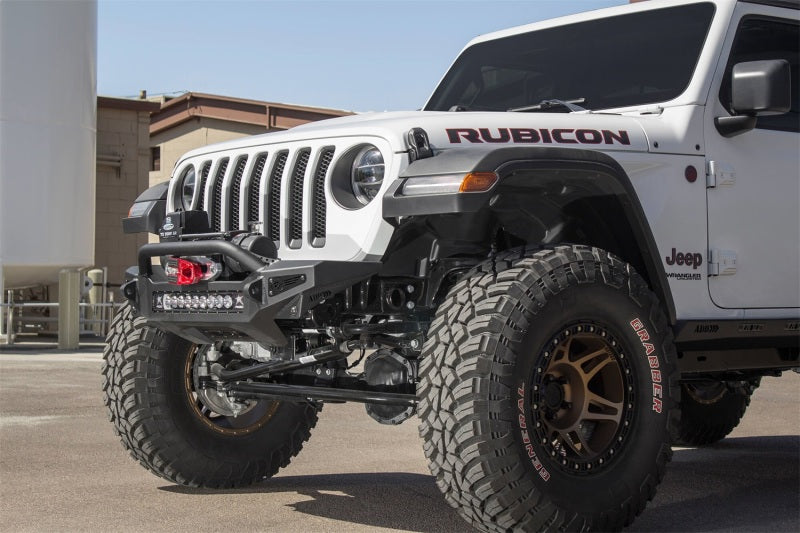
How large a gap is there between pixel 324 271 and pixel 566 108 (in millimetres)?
1805

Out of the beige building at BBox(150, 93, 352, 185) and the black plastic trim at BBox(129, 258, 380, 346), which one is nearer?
the black plastic trim at BBox(129, 258, 380, 346)

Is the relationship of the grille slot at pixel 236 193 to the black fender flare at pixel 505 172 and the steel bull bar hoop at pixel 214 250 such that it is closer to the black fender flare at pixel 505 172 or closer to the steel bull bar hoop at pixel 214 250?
the steel bull bar hoop at pixel 214 250

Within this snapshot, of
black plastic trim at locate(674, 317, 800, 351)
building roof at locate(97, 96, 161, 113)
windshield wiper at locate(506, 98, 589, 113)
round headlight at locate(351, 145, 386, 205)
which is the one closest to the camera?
round headlight at locate(351, 145, 386, 205)

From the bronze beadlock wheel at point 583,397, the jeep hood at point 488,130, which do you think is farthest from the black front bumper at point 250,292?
the bronze beadlock wheel at point 583,397

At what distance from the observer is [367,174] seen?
4.91 m

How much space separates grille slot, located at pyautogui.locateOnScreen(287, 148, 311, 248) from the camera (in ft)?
16.5

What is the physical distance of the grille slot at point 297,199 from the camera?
198 inches

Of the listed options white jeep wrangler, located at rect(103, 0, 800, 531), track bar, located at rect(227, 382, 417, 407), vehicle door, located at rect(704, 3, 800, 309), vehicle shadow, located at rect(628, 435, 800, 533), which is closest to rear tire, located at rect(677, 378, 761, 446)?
vehicle shadow, located at rect(628, 435, 800, 533)

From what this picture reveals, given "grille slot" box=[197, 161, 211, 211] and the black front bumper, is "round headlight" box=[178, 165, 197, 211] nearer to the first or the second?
"grille slot" box=[197, 161, 211, 211]

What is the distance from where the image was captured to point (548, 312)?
14.9 feet

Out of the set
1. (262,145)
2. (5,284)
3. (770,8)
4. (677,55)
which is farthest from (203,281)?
(5,284)

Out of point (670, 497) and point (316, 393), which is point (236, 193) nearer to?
point (316, 393)

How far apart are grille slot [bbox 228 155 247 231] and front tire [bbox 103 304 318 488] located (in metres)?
0.77

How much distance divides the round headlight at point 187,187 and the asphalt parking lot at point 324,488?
146 centimetres
